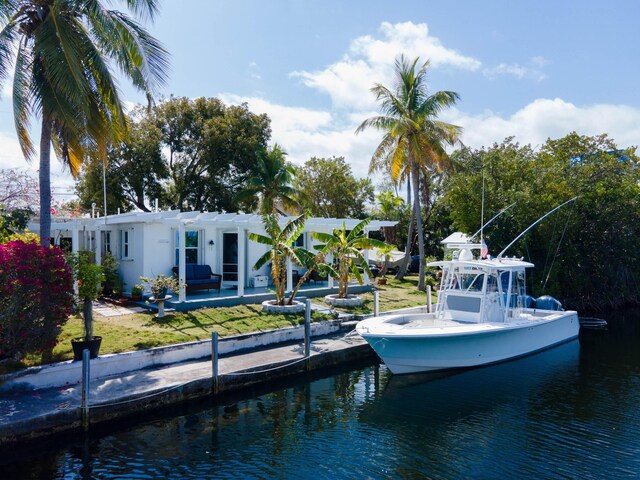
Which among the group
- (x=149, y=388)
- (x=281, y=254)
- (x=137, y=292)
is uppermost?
(x=281, y=254)

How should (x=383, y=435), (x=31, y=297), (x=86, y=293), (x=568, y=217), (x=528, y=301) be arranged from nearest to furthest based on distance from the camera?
(x=383, y=435) → (x=31, y=297) → (x=86, y=293) → (x=528, y=301) → (x=568, y=217)

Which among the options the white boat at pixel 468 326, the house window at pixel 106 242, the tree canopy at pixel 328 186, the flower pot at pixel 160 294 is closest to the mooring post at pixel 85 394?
the flower pot at pixel 160 294

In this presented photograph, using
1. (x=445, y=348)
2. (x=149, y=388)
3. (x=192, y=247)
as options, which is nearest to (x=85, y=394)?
(x=149, y=388)

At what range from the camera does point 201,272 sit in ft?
58.9

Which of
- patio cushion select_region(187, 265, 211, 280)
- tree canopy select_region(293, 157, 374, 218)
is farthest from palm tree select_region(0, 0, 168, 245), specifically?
tree canopy select_region(293, 157, 374, 218)

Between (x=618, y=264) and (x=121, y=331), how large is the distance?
25.0 meters

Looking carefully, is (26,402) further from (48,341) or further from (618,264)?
(618,264)

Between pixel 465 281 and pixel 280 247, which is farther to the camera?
pixel 280 247

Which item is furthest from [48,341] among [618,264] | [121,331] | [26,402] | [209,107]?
[618,264]

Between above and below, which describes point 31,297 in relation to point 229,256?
below

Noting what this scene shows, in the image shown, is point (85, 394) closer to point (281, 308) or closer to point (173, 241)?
point (281, 308)

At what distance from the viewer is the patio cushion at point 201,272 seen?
58.3ft

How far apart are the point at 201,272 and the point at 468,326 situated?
9841 mm

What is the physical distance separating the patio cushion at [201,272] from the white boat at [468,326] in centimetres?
720
